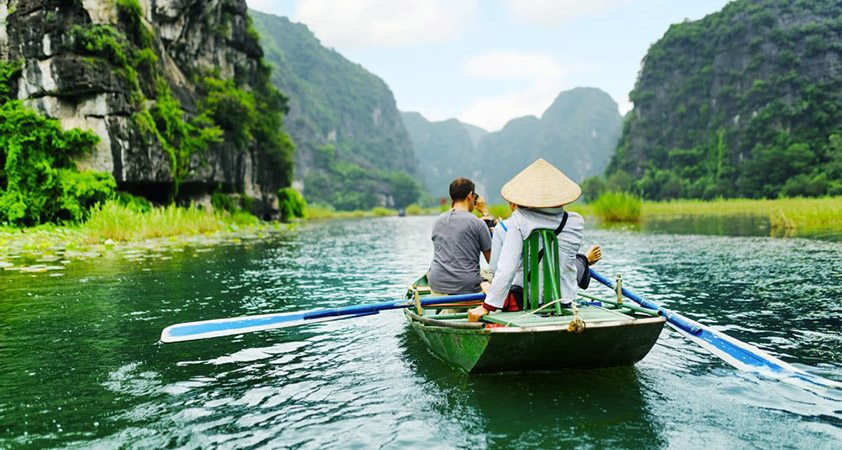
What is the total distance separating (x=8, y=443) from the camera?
121 inches

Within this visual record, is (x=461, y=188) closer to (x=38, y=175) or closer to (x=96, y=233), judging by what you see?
(x=96, y=233)

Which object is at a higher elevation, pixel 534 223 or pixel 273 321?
pixel 534 223

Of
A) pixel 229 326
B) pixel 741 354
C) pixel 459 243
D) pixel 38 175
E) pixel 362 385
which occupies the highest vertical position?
pixel 38 175

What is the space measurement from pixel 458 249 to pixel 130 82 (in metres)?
20.4

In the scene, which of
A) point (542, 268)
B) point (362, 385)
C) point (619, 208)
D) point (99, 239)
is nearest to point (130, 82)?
point (99, 239)

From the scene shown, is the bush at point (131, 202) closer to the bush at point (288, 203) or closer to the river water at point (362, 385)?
the river water at point (362, 385)

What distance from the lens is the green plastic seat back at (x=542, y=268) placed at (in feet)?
13.0

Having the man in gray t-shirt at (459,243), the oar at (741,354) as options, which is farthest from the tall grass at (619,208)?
the oar at (741,354)

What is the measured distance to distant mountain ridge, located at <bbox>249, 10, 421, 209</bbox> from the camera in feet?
378

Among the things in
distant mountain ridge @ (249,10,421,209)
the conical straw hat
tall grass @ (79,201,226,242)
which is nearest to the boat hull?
the conical straw hat

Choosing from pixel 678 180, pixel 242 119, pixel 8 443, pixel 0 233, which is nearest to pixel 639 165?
pixel 678 180

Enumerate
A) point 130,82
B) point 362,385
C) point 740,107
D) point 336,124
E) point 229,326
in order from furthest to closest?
point 336,124 < point 740,107 < point 130,82 < point 229,326 < point 362,385

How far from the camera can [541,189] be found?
157 inches

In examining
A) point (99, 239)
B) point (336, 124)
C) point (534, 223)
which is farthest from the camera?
point (336, 124)
